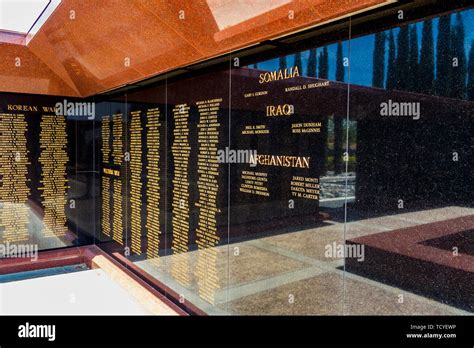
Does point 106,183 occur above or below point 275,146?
below

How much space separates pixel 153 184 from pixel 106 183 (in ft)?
6.45

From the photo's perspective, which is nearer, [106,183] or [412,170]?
[412,170]

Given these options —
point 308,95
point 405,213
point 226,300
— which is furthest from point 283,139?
point 226,300

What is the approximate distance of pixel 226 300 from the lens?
4.07 meters

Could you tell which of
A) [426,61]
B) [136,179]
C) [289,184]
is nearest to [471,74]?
[426,61]

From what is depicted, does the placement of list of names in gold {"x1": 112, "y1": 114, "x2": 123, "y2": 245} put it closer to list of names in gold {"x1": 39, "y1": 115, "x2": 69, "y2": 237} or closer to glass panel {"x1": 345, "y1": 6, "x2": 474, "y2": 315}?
list of names in gold {"x1": 39, "y1": 115, "x2": 69, "y2": 237}

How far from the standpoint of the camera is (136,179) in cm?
609

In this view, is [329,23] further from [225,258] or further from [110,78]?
[110,78]

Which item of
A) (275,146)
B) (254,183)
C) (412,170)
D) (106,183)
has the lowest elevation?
(106,183)

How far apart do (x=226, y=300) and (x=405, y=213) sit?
7.23 feet

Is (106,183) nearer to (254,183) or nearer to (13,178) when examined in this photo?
(13,178)

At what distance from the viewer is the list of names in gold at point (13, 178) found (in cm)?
A: 689

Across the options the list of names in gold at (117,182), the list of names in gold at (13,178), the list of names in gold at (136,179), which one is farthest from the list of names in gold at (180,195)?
the list of names in gold at (13,178)

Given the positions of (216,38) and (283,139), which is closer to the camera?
(283,139)
